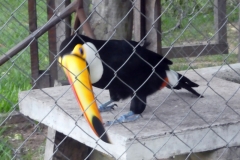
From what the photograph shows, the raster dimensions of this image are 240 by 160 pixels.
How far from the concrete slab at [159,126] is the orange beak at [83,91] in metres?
0.05

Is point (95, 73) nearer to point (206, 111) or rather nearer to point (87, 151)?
point (206, 111)

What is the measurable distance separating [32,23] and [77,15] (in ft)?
1.92

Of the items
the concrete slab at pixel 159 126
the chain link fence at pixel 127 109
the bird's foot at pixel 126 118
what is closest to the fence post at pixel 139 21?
the chain link fence at pixel 127 109

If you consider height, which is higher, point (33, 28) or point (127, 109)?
point (33, 28)

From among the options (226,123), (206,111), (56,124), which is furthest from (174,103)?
(56,124)

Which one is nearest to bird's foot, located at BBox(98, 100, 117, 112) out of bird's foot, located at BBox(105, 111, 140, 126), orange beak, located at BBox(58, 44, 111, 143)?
bird's foot, located at BBox(105, 111, 140, 126)

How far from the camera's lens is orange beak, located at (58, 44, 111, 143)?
174 centimetres

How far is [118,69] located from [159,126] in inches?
12.3

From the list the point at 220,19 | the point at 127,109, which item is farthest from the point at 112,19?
the point at 220,19

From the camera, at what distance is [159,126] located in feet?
6.75

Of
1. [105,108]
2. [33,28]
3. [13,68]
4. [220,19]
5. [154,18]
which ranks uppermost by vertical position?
[154,18]

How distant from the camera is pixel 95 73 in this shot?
2098mm

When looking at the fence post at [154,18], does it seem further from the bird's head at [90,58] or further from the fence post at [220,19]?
the fence post at [220,19]

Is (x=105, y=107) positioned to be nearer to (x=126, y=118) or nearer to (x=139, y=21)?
(x=126, y=118)
